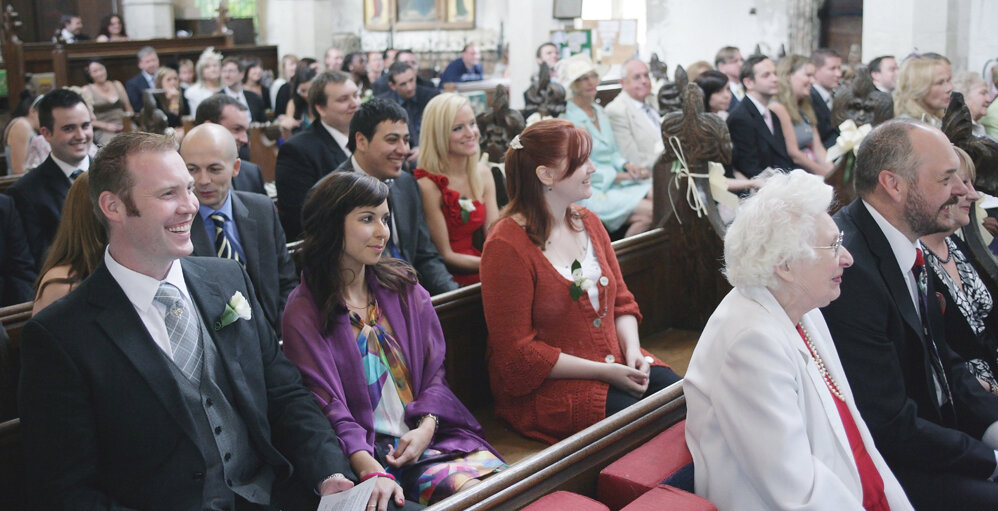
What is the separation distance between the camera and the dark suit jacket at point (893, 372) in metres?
2.51

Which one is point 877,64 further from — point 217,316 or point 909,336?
point 217,316

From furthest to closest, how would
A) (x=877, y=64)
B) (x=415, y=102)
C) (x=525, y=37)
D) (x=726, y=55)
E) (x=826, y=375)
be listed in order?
(x=525, y=37) < (x=726, y=55) < (x=415, y=102) < (x=877, y=64) < (x=826, y=375)

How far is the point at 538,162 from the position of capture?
309cm

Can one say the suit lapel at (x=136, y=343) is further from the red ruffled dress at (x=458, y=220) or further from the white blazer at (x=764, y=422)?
the red ruffled dress at (x=458, y=220)

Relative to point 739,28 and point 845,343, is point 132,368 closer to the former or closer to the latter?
point 845,343

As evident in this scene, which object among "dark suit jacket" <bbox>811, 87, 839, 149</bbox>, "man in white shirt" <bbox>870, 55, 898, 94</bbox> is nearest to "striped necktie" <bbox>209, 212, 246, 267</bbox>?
"dark suit jacket" <bbox>811, 87, 839, 149</bbox>

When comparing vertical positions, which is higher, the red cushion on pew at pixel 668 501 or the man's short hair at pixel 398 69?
the man's short hair at pixel 398 69

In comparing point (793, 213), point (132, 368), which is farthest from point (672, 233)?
point (132, 368)

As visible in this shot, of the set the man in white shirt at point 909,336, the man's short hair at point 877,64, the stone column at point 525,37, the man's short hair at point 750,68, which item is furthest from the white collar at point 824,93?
the man in white shirt at point 909,336

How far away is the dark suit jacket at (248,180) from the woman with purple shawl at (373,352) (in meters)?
1.55

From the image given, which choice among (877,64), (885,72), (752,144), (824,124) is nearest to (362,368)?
(752,144)

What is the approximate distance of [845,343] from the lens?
2.58 m

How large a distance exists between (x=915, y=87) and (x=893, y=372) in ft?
12.9

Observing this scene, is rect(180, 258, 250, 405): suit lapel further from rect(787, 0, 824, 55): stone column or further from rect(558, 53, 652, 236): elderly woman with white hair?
rect(787, 0, 824, 55): stone column
